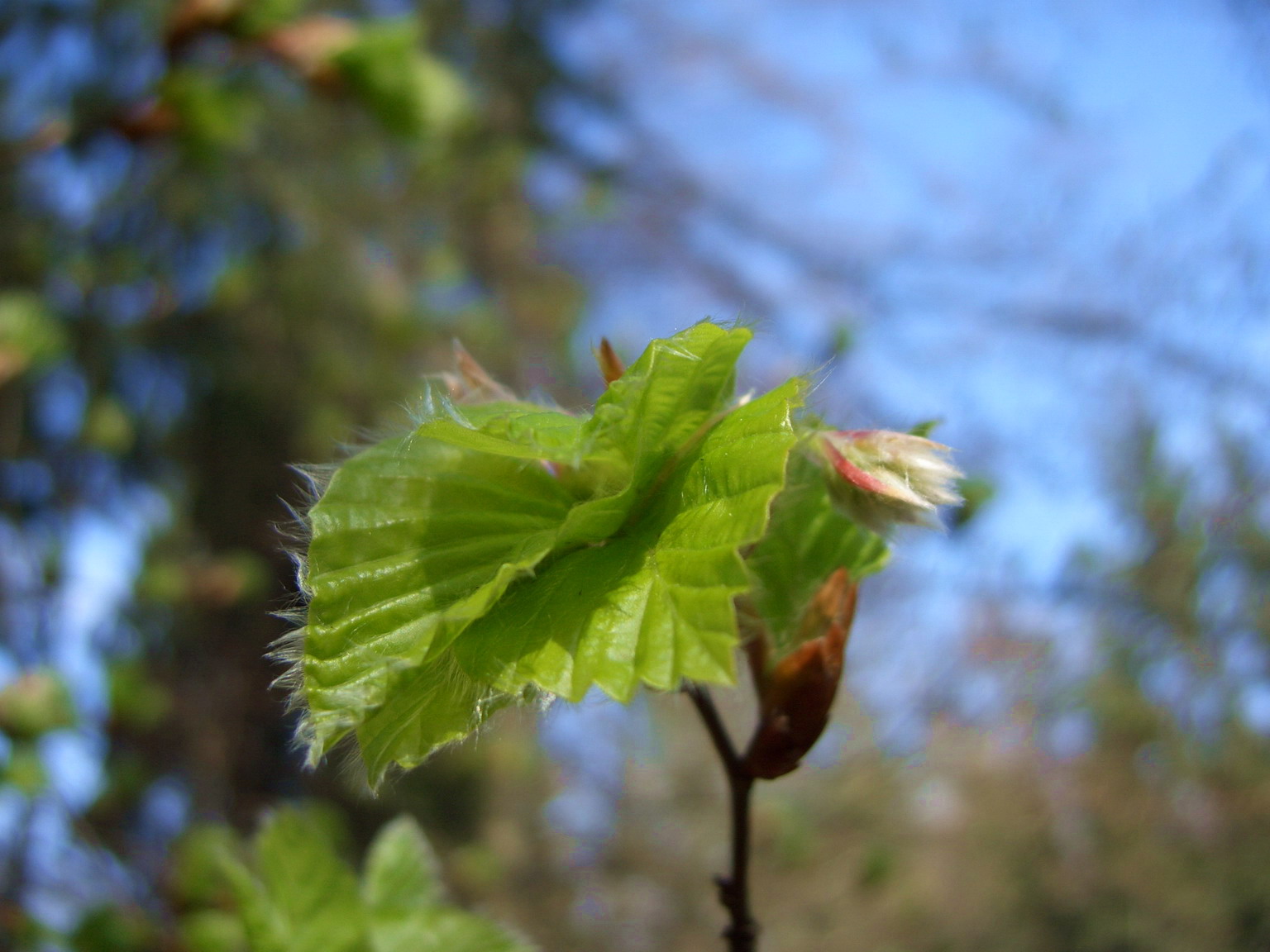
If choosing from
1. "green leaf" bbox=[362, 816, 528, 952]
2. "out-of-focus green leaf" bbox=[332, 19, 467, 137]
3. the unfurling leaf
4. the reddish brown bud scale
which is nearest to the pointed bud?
the unfurling leaf

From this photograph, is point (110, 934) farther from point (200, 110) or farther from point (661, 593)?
point (661, 593)

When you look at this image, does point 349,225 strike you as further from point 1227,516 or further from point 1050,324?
point 1227,516

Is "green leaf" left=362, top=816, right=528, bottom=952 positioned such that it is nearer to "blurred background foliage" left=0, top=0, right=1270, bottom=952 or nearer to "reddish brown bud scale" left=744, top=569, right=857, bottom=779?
"reddish brown bud scale" left=744, top=569, right=857, bottom=779

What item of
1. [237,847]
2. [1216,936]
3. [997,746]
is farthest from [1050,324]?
[237,847]

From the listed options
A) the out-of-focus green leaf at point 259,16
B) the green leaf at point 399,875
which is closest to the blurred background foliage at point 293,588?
the out-of-focus green leaf at point 259,16

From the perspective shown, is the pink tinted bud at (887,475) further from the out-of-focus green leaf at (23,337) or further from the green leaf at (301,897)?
the out-of-focus green leaf at (23,337)

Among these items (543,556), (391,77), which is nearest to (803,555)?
(543,556)
